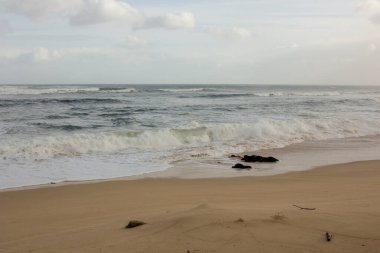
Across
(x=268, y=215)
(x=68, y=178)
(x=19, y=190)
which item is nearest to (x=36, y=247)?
(x=268, y=215)

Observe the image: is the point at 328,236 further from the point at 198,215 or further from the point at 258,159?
the point at 258,159

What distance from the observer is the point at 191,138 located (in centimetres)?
1450

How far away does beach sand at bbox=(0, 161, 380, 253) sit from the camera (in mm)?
3475

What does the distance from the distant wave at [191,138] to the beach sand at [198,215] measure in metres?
4.33

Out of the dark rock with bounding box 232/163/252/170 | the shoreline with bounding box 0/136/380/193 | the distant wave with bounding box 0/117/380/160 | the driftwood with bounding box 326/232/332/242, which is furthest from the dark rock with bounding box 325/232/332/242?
the distant wave with bounding box 0/117/380/160

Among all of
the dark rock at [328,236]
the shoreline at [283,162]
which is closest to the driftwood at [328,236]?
the dark rock at [328,236]

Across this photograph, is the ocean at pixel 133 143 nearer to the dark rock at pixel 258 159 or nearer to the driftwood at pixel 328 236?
the dark rock at pixel 258 159

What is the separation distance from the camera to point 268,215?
4.17 metres

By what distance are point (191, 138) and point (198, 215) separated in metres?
10.5

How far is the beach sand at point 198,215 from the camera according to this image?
11.4ft

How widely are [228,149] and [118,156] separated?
335 centimetres

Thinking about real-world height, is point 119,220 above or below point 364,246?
below

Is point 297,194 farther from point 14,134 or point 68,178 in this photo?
point 14,134

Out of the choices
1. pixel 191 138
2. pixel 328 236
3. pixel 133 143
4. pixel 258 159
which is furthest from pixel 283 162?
pixel 328 236
